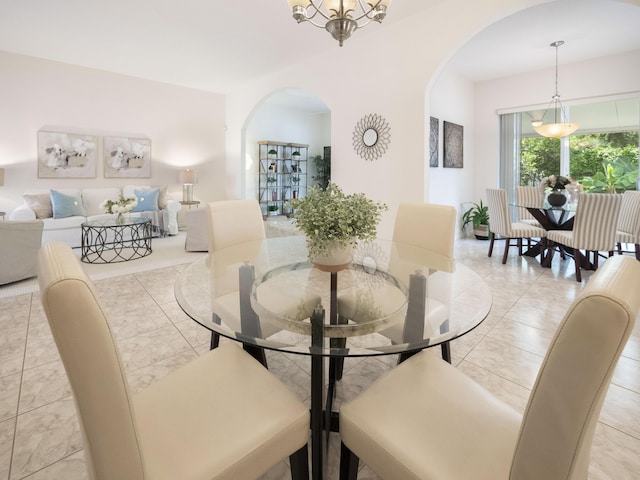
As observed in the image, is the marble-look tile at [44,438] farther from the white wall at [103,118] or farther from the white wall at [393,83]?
the white wall at [103,118]

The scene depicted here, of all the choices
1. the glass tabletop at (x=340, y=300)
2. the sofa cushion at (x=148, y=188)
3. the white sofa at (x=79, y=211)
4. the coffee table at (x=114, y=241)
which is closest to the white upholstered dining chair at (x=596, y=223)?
the glass tabletop at (x=340, y=300)

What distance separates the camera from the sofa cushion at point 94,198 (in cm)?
548

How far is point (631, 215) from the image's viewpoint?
4.08 metres

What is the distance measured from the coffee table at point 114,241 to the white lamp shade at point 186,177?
1.60 meters

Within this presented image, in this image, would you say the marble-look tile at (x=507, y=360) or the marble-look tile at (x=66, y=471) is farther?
the marble-look tile at (x=507, y=360)

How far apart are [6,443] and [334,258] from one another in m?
1.59

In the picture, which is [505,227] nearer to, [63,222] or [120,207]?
[120,207]

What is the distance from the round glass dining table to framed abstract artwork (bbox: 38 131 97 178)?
16.3 feet

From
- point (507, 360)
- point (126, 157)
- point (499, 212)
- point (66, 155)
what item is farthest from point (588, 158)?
point (66, 155)

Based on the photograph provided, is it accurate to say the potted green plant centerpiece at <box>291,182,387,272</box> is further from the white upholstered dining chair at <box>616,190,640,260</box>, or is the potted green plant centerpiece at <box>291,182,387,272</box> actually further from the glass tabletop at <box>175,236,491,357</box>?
the white upholstered dining chair at <box>616,190,640,260</box>

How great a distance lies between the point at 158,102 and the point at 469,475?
7.19 meters

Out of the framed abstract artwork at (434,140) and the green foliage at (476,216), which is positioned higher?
the framed abstract artwork at (434,140)

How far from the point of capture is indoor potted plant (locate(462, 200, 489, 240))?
5.72 m

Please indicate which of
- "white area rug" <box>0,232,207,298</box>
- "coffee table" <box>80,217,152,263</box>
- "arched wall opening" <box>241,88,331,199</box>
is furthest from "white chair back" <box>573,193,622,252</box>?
"arched wall opening" <box>241,88,331,199</box>
